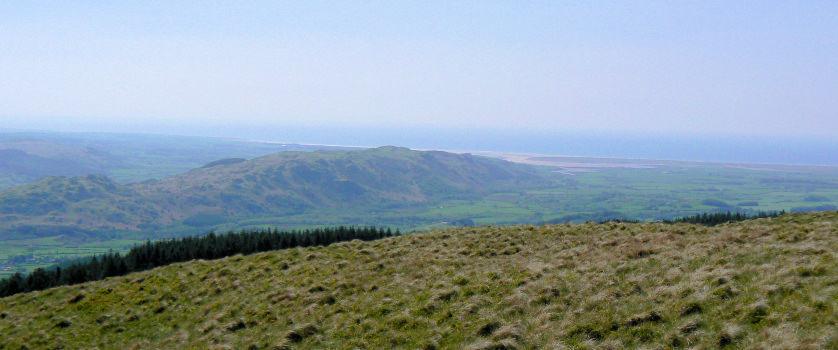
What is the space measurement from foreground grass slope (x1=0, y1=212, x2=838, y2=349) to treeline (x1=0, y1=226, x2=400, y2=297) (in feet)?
43.9

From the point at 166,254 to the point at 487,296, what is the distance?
176 ft

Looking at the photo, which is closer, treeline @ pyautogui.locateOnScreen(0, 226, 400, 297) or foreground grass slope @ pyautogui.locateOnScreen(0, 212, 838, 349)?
foreground grass slope @ pyautogui.locateOnScreen(0, 212, 838, 349)

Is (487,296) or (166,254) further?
(166,254)

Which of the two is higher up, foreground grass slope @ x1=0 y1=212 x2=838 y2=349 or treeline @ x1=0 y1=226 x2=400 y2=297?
foreground grass slope @ x1=0 y1=212 x2=838 y2=349

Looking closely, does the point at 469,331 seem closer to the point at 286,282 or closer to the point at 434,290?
the point at 434,290

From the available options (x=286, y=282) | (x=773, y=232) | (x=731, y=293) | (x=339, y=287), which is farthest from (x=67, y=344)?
(x=773, y=232)

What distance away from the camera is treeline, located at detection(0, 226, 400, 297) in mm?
54031

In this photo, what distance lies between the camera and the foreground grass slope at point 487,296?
14820 millimetres

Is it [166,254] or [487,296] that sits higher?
[487,296]

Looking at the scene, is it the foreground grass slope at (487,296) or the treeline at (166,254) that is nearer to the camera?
the foreground grass slope at (487,296)

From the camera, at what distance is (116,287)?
38656 millimetres

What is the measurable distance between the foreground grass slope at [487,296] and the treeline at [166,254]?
1339 cm

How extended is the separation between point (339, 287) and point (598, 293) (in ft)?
53.1

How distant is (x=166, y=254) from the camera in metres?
59.8
